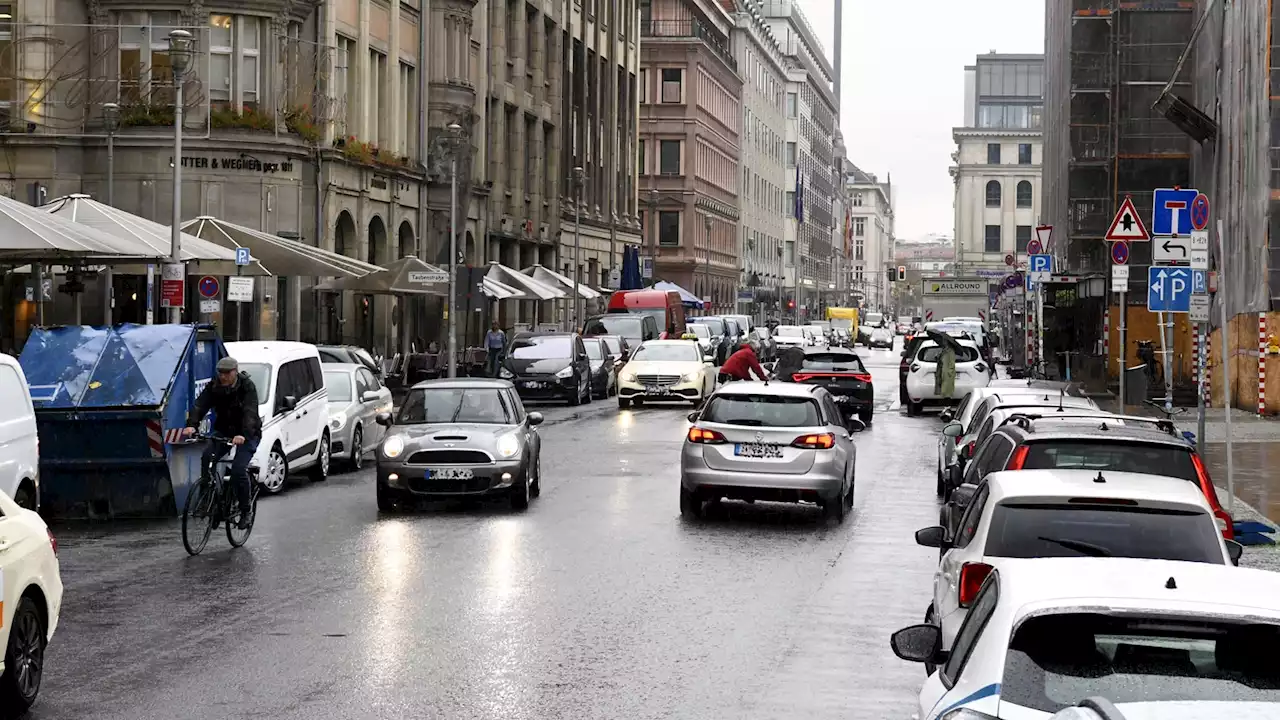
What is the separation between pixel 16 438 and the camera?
606 inches

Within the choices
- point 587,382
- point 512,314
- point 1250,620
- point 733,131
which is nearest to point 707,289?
point 733,131

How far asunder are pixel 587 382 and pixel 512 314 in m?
28.7

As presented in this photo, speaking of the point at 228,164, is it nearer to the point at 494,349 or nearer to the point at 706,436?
the point at 494,349

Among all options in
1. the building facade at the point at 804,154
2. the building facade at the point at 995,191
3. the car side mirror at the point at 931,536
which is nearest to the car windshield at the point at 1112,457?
the car side mirror at the point at 931,536

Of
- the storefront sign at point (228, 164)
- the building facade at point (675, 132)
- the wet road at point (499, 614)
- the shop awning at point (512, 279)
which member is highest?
the building facade at point (675, 132)

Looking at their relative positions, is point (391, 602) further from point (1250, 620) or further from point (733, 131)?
point (733, 131)

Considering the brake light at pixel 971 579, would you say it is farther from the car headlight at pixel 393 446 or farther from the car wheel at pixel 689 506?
the car headlight at pixel 393 446

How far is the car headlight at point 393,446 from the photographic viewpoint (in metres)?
19.9

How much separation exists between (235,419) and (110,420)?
1.94m

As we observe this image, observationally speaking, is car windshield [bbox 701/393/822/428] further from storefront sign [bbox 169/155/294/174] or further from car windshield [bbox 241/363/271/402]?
storefront sign [bbox 169/155/294/174]

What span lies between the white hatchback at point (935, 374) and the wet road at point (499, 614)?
63.4 feet

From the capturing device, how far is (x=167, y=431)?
1864cm

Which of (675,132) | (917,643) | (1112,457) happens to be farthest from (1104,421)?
(675,132)

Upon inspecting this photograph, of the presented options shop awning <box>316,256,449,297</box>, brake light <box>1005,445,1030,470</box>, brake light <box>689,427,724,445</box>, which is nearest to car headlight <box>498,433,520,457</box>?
brake light <box>689,427,724,445</box>
